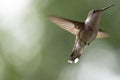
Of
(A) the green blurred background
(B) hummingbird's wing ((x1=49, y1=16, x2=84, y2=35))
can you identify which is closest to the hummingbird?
(B) hummingbird's wing ((x1=49, y1=16, x2=84, y2=35))

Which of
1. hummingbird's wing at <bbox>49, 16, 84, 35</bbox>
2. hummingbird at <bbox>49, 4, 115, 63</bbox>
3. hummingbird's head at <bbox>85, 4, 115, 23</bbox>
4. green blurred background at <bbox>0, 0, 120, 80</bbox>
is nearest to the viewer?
hummingbird's head at <bbox>85, 4, 115, 23</bbox>

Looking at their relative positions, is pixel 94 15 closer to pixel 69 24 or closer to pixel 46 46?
pixel 69 24

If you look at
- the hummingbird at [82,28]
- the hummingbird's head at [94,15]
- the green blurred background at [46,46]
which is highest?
the hummingbird's head at [94,15]

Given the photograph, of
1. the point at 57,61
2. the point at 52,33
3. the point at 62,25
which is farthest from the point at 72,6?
the point at 62,25

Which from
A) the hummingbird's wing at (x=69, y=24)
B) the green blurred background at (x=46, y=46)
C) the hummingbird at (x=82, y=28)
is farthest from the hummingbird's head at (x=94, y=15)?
the green blurred background at (x=46, y=46)

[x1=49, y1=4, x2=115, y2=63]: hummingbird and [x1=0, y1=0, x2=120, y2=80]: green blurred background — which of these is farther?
[x1=0, y1=0, x2=120, y2=80]: green blurred background

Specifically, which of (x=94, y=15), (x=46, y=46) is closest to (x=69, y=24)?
(x=94, y=15)

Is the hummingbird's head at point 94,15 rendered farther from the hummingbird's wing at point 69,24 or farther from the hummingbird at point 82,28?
the hummingbird's wing at point 69,24

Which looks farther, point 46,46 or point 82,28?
point 46,46

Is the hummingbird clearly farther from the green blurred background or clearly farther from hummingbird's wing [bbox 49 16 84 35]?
the green blurred background

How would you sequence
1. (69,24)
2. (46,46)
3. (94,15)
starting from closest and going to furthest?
1. (94,15)
2. (69,24)
3. (46,46)
